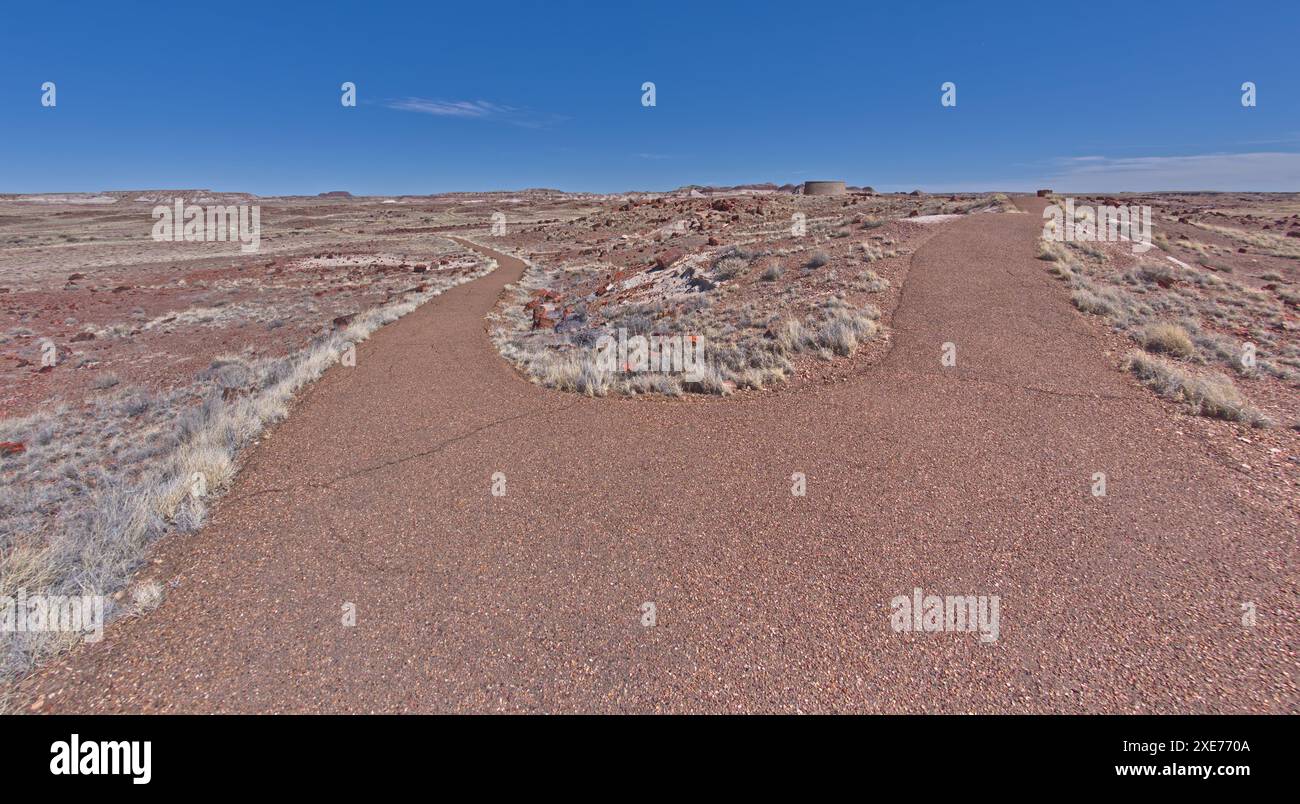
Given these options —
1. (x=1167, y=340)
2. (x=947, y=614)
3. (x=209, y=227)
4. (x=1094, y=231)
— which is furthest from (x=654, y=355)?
(x=209, y=227)

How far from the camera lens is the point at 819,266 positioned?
14109 mm

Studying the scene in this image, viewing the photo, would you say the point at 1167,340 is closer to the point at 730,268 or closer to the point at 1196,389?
the point at 1196,389

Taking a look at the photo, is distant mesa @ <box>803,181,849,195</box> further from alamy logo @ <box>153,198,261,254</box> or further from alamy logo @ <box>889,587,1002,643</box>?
alamy logo @ <box>889,587,1002,643</box>

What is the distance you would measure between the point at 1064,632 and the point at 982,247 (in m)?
15.3

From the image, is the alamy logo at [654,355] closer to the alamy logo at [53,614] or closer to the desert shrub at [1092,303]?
the alamy logo at [53,614]

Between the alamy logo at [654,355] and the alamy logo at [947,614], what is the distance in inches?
192
